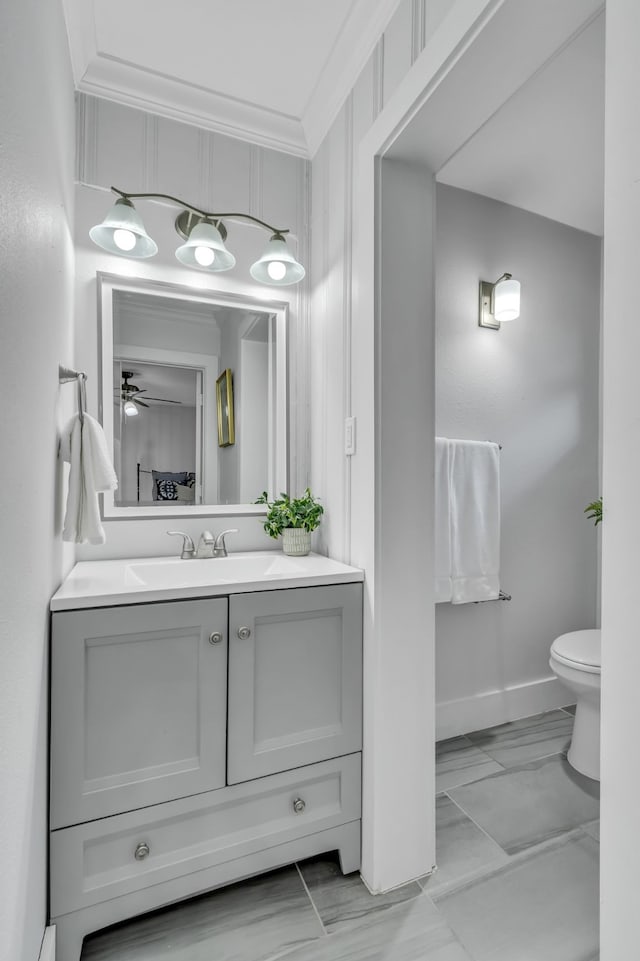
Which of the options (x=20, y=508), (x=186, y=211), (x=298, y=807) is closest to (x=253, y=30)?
(x=186, y=211)

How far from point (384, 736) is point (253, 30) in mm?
2178

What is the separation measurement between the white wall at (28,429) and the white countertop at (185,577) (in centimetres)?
9

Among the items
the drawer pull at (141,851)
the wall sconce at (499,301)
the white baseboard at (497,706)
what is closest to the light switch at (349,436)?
the wall sconce at (499,301)

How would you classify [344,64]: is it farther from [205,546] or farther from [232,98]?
[205,546]

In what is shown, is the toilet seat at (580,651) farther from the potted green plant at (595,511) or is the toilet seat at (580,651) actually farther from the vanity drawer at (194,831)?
the vanity drawer at (194,831)

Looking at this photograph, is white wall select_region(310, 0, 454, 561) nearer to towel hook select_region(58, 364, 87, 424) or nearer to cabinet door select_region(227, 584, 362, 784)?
cabinet door select_region(227, 584, 362, 784)

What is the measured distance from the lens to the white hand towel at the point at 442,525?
6.52 feet

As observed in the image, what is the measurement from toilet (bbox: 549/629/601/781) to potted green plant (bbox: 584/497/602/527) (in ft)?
2.29

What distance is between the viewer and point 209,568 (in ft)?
5.32

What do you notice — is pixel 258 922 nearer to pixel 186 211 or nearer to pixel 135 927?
pixel 135 927

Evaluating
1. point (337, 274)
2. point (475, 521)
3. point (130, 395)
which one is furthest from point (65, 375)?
point (475, 521)

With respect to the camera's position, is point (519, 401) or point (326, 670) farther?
point (519, 401)

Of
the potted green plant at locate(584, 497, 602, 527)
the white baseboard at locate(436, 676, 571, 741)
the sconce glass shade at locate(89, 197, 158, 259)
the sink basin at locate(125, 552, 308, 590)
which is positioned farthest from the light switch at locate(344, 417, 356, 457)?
the potted green plant at locate(584, 497, 602, 527)

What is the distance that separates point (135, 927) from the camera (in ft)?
3.91
